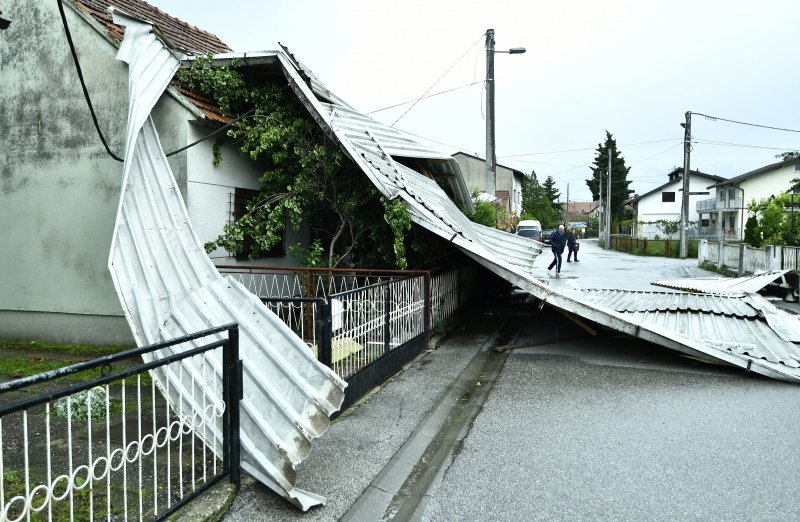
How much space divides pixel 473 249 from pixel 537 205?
233ft

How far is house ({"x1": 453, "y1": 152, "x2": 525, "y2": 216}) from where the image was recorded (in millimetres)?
44156

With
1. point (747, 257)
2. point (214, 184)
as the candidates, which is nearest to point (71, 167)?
point (214, 184)

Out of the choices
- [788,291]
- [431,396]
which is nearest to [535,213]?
[788,291]

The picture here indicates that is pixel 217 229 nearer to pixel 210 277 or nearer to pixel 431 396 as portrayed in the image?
pixel 210 277

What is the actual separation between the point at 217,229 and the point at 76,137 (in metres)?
2.47

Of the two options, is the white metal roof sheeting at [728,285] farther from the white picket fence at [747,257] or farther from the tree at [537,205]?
the tree at [537,205]

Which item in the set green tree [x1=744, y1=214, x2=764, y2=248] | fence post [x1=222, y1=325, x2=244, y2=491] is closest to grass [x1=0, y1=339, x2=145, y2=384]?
fence post [x1=222, y1=325, x2=244, y2=491]

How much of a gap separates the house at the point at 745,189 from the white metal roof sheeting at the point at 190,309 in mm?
49078

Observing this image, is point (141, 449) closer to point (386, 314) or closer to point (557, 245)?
point (386, 314)

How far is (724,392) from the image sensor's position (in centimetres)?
651

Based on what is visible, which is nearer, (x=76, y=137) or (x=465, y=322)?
(x=76, y=137)

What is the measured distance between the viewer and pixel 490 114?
15172 mm

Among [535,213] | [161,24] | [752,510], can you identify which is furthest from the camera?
[535,213]

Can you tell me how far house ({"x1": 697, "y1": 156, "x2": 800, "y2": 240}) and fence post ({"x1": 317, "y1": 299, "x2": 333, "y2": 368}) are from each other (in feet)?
161
